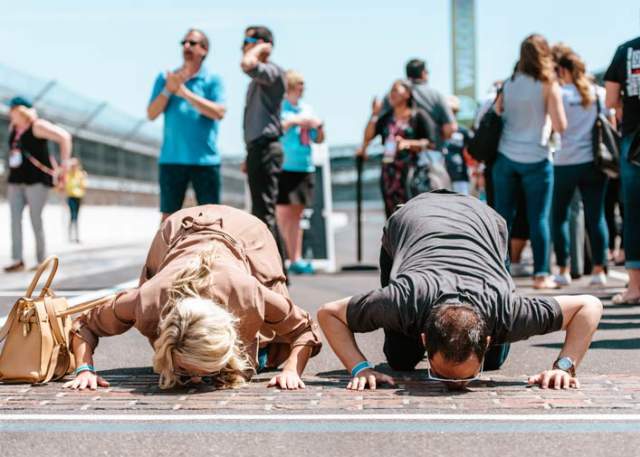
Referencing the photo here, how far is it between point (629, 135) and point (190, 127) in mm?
3422

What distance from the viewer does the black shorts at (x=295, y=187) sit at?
35.6ft

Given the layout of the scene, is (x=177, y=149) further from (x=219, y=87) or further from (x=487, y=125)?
(x=487, y=125)

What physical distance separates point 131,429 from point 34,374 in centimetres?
103

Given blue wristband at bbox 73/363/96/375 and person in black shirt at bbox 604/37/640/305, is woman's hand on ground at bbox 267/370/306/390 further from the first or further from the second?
person in black shirt at bbox 604/37/640/305

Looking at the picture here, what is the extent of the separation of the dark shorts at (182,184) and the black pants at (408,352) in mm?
3877

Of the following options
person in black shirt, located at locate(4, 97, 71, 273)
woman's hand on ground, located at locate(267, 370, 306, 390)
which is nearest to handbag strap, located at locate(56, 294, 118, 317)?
woman's hand on ground, located at locate(267, 370, 306, 390)

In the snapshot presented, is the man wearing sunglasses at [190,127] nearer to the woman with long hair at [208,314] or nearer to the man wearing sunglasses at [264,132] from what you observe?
the man wearing sunglasses at [264,132]

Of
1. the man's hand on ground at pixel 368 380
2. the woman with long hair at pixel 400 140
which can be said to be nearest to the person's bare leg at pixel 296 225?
the woman with long hair at pixel 400 140

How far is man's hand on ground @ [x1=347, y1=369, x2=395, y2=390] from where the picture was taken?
4.47 metres

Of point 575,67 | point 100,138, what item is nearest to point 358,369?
point 575,67

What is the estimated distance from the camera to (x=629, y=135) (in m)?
7.59

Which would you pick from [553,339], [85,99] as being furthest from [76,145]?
[553,339]

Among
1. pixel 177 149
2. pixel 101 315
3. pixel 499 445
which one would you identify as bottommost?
pixel 499 445

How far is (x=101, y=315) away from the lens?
454 centimetres
